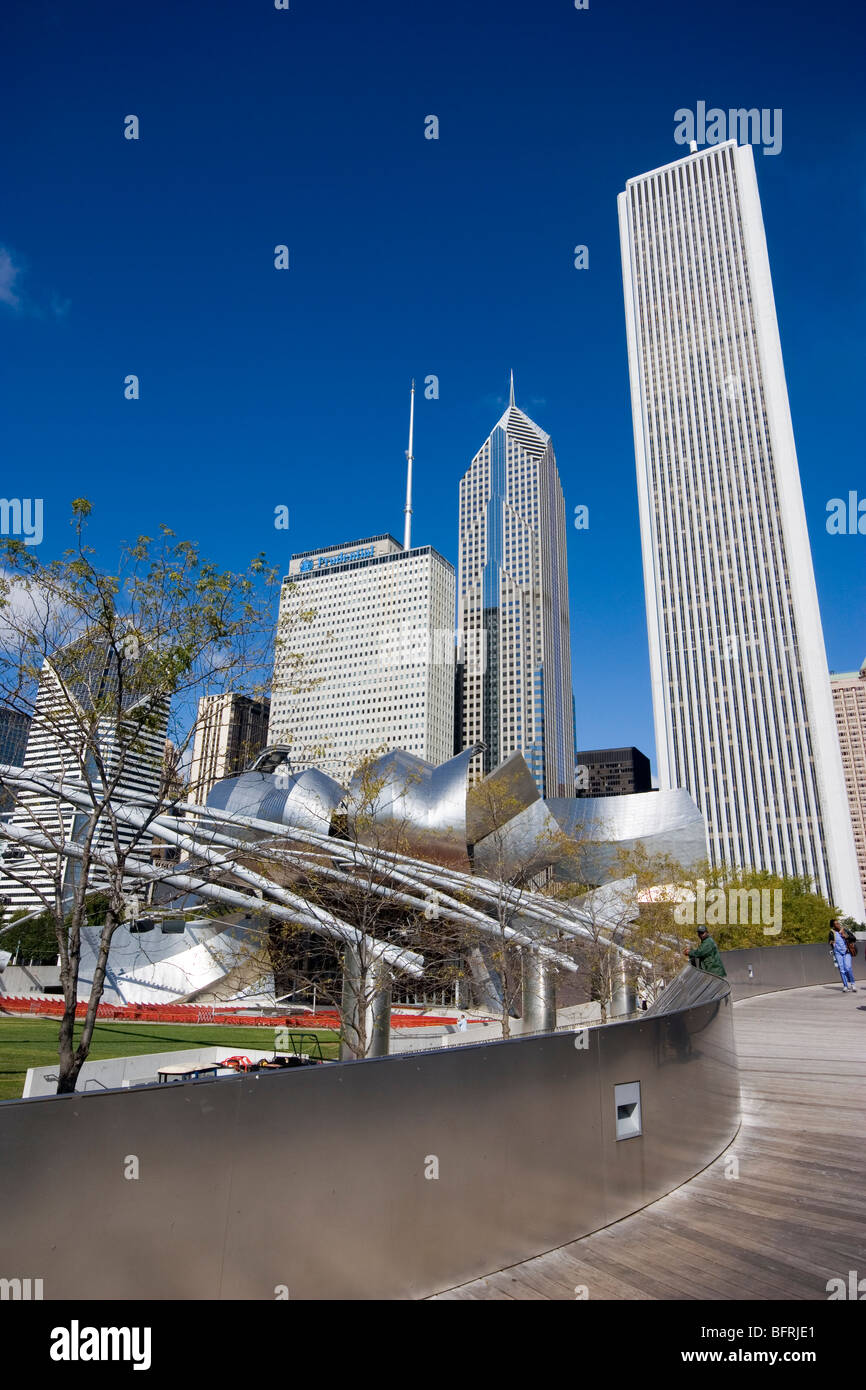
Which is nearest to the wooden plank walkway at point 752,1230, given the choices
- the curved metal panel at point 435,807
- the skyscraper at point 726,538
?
the curved metal panel at point 435,807

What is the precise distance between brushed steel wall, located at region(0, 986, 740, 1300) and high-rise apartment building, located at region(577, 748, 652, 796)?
161 metres

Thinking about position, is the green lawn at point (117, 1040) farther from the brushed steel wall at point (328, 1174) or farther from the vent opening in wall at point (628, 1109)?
the brushed steel wall at point (328, 1174)

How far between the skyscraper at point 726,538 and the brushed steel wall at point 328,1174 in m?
83.1

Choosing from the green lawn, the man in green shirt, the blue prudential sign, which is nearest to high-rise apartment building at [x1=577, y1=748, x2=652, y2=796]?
the blue prudential sign

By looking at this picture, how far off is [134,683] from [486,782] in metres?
31.8

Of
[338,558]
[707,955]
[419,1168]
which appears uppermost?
[338,558]

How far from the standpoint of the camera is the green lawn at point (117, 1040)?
16625 millimetres

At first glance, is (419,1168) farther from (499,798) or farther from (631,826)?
(631,826)

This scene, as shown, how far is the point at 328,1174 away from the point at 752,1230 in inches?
101

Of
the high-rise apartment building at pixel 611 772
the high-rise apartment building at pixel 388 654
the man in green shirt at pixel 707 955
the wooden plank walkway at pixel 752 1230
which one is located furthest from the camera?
the high-rise apartment building at pixel 611 772

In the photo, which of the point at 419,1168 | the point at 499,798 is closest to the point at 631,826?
the point at 499,798

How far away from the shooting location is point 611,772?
169 meters

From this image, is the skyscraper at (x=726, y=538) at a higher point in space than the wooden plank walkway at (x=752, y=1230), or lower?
higher

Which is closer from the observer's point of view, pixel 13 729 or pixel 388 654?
pixel 13 729
